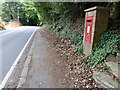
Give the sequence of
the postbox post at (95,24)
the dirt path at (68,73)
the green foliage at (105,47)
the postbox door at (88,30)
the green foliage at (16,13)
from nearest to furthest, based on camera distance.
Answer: the dirt path at (68,73) < the green foliage at (105,47) < the postbox post at (95,24) < the postbox door at (88,30) < the green foliage at (16,13)

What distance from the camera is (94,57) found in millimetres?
3945

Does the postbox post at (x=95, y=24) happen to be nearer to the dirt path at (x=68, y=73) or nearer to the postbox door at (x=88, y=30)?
the postbox door at (x=88, y=30)

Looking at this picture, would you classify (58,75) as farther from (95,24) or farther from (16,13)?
(16,13)

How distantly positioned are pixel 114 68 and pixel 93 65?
0.82 metres

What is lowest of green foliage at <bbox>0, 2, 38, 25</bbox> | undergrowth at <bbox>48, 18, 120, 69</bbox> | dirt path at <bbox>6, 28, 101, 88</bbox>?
dirt path at <bbox>6, 28, 101, 88</bbox>

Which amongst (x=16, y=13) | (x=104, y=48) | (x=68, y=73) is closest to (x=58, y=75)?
(x=68, y=73)

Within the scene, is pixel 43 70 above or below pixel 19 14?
below

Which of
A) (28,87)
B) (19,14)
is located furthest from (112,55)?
(19,14)

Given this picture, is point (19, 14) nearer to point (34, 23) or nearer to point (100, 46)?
point (34, 23)

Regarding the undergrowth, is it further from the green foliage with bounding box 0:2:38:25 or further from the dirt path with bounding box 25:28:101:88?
the green foliage with bounding box 0:2:38:25

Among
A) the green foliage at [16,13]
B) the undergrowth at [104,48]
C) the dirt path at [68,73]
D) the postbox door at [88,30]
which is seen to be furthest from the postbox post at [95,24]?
the green foliage at [16,13]

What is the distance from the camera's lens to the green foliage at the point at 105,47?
3668 mm

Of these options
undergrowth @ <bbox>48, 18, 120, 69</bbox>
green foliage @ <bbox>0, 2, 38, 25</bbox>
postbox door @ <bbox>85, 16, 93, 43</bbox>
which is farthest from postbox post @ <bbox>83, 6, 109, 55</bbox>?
green foliage @ <bbox>0, 2, 38, 25</bbox>

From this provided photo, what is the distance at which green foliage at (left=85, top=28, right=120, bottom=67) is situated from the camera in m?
3.67
